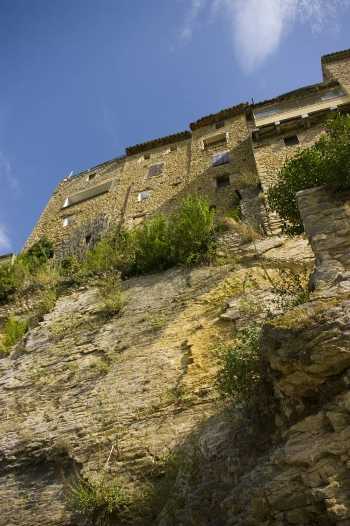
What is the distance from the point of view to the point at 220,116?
21.2 meters

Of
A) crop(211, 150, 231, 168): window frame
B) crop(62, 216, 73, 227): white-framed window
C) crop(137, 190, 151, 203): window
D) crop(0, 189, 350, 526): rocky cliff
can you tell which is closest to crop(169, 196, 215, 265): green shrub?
crop(0, 189, 350, 526): rocky cliff

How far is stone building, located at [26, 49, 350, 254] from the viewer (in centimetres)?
1622

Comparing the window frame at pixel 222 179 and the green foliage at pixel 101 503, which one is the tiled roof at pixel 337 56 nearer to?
the window frame at pixel 222 179

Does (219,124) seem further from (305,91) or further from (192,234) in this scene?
(192,234)

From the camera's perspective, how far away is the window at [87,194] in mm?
21172

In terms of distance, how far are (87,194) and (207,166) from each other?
6.77 m

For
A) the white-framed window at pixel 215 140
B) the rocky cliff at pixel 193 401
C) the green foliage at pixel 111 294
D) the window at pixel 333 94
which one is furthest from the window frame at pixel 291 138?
the green foliage at pixel 111 294

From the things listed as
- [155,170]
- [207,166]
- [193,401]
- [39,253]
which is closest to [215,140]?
[207,166]

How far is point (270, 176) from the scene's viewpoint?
579 inches

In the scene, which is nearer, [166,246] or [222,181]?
[166,246]

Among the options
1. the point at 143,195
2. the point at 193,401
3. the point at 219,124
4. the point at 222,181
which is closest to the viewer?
the point at 193,401

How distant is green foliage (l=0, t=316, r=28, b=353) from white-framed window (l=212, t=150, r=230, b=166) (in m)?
11.2

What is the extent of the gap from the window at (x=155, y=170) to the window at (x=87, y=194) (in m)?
2.25

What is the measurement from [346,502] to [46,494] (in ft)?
13.5
